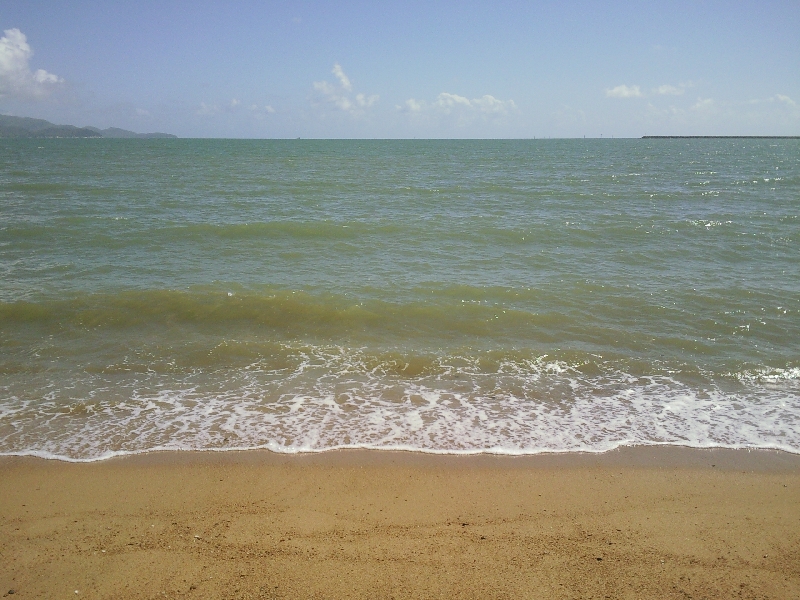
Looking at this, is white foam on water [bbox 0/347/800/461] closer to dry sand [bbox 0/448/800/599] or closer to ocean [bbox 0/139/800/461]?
ocean [bbox 0/139/800/461]

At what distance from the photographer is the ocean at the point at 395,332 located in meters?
6.14

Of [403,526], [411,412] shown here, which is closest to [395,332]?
[411,412]

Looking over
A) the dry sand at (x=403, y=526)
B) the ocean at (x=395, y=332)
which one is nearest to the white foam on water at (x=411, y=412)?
the ocean at (x=395, y=332)

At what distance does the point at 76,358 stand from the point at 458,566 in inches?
262

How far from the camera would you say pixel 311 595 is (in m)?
3.70

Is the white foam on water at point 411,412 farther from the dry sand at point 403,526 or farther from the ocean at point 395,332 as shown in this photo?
the dry sand at point 403,526

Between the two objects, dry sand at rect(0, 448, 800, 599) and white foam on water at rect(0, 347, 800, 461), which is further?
white foam on water at rect(0, 347, 800, 461)

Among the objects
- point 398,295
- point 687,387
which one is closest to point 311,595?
point 687,387

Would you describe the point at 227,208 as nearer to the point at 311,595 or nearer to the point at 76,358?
the point at 76,358

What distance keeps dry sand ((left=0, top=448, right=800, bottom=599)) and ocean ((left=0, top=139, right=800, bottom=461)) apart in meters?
0.40

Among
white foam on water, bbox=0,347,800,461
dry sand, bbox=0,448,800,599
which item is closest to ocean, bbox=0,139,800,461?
white foam on water, bbox=0,347,800,461

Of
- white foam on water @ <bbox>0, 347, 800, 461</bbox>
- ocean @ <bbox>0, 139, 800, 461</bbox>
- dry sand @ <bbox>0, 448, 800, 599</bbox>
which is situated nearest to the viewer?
dry sand @ <bbox>0, 448, 800, 599</bbox>

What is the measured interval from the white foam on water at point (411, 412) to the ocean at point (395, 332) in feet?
0.10

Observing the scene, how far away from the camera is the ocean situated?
6.14 metres
